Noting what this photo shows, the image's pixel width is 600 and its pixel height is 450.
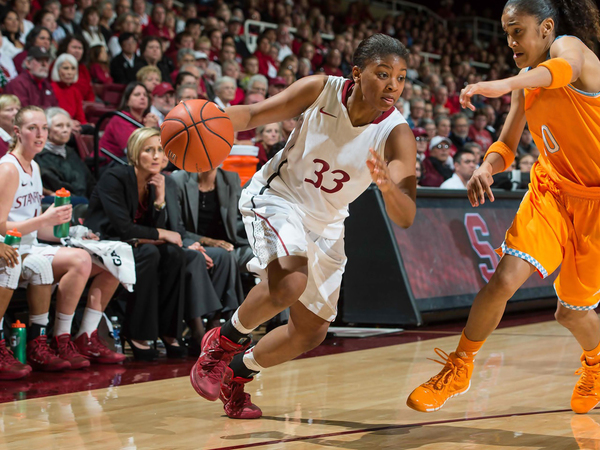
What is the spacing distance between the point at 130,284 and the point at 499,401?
101 inches

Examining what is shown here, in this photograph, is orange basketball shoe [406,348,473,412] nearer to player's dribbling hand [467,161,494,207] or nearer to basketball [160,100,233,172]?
player's dribbling hand [467,161,494,207]

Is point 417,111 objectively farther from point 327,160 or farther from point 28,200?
point 327,160

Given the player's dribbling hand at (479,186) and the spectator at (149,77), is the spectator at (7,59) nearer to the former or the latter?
the spectator at (149,77)

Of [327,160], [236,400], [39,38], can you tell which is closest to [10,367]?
[236,400]

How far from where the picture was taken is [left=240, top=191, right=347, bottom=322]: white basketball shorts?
341 centimetres

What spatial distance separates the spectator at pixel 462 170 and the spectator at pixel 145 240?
3824 millimetres

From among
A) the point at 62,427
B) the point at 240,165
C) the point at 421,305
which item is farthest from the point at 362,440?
the point at 240,165

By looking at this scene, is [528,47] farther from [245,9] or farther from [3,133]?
[245,9]

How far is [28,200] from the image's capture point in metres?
5.20

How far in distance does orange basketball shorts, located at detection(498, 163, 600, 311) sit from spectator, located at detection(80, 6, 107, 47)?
7980 millimetres

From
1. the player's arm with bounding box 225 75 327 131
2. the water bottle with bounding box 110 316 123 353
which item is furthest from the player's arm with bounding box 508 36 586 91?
the water bottle with bounding box 110 316 123 353

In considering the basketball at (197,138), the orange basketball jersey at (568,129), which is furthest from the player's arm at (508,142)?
the basketball at (197,138)

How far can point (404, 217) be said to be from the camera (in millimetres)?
3051

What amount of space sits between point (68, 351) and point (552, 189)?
328 centimetres
